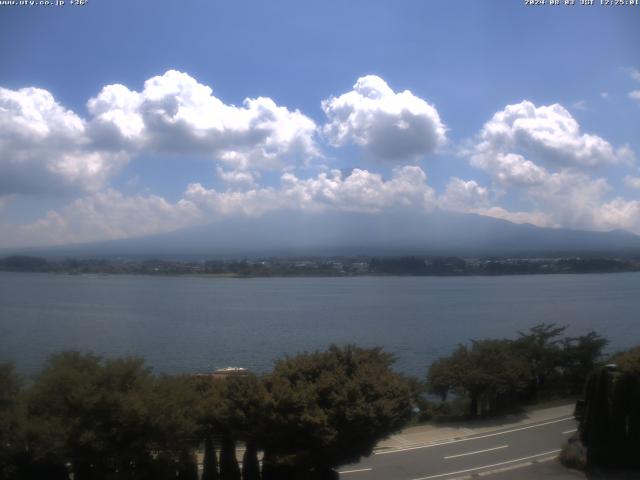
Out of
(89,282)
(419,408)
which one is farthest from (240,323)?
(89,282)

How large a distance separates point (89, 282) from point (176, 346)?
4081cm

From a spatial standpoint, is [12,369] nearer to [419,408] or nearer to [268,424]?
[268,424]

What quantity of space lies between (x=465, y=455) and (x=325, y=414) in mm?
3821

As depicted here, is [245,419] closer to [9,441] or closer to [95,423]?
[95,423]

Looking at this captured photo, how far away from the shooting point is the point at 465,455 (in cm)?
1055

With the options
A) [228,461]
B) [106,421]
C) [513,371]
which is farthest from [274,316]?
[106,421]

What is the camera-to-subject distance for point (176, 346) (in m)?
27.1

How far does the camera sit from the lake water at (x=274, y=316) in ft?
84.1

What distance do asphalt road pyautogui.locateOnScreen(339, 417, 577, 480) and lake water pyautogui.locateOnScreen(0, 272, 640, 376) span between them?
6.87 m

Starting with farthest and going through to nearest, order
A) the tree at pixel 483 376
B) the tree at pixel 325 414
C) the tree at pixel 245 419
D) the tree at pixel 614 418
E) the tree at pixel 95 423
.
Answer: the tree at pixel 483 376 → the tree at pixel 614 418 → the tree at pixel 245 419 → the tree at pixel 325 414 → the tree at pixel 95 423

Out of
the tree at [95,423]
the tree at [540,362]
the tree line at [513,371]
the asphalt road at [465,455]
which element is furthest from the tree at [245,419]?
the tree at [540,362]

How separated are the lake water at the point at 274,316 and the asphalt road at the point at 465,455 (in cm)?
687

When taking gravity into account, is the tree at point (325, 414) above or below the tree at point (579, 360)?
above

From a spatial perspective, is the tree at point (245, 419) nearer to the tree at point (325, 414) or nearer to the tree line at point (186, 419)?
the tree line at point (186, 419)
